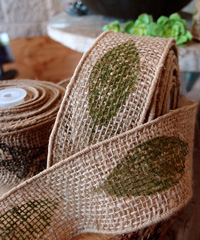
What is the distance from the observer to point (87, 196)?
33 centimetres

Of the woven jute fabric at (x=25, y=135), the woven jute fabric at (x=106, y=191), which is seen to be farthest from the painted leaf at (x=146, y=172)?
the woven jute fabric at (x=25, y=135)

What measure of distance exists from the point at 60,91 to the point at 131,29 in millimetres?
237

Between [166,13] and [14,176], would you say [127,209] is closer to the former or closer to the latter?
[14,176]

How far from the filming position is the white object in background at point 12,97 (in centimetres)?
42

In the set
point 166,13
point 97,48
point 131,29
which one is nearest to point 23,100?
point 97,48

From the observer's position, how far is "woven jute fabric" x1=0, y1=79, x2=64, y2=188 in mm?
395

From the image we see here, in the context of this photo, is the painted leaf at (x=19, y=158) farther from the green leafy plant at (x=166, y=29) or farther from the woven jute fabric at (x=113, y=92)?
the green leafy plant at (x=166, y=29)

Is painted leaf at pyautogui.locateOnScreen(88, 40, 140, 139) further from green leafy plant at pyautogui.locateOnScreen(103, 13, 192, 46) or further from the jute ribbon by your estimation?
green leafy plant at pyautogui.locateOnScreen(103, 13, 192, 46)

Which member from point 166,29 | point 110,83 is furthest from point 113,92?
point 166,29

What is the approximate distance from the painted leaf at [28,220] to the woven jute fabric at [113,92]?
0.07m

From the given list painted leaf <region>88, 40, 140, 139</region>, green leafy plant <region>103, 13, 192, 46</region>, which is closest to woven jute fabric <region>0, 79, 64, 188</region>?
painted leaf <region>88, 40, 140, 139</region>

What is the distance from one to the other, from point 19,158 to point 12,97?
0.34 ft

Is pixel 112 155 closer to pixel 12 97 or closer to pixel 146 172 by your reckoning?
pixel 146 172

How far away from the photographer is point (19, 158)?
0.42 m
